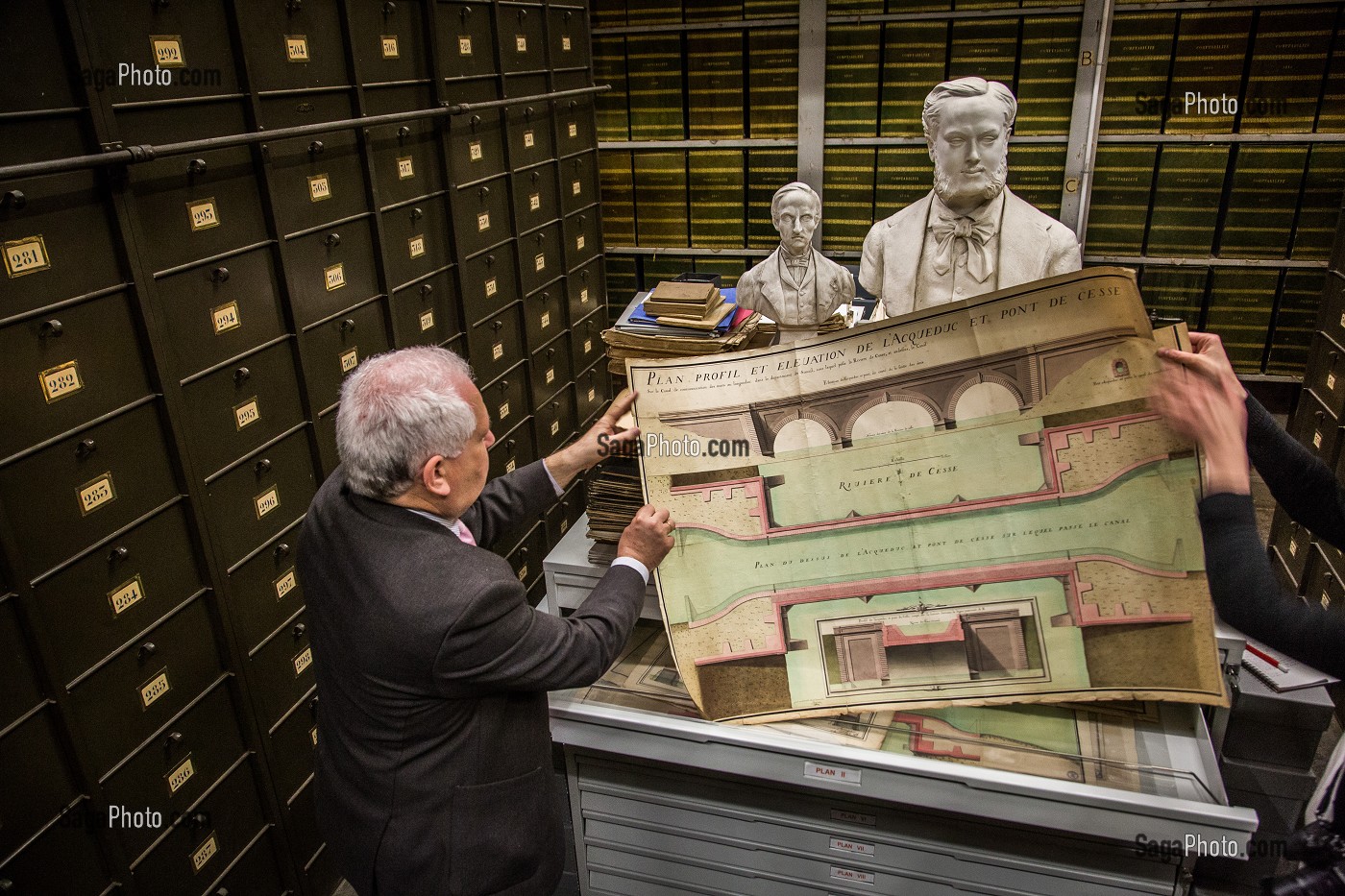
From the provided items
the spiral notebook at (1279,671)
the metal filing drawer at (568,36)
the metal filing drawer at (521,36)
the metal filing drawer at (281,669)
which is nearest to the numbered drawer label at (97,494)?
the metal filing drawer at (281,669)

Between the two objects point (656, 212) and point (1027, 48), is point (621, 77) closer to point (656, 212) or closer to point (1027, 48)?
point (656, 212)

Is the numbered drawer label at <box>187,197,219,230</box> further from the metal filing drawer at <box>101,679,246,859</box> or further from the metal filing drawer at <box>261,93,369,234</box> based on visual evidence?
the metal filing drawer at <box>101,679,246,859</box>

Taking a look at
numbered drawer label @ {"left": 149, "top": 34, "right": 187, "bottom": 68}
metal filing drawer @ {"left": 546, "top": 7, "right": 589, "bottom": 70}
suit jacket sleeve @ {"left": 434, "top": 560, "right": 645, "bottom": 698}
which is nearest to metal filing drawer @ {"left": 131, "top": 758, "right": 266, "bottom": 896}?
suit jacket sleeve @ {"left": 434, "top": 560, "right": 645, "bottom": 698}

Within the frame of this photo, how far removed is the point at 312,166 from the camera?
1791mm

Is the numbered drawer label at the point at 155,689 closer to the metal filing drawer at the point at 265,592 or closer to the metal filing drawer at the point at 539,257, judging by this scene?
the metal filing drawer at the point at 265,592

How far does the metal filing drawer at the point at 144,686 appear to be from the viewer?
136 cm

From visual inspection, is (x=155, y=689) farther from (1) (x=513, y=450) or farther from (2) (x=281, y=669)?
(1) (x=513, y=450)

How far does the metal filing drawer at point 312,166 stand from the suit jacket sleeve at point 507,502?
82 cm

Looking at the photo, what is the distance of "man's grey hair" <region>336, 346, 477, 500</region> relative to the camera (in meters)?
0.98

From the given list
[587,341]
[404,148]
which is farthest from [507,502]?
[587,341]

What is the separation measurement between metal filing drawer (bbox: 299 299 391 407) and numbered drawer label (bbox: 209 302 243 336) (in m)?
0.17

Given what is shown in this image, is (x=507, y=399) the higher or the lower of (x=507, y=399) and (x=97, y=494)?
the lower

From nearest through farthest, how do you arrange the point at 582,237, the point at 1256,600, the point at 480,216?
the point at 1256,600
the point at 480,216
the point at 582,237

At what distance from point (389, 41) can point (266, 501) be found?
116 cm
